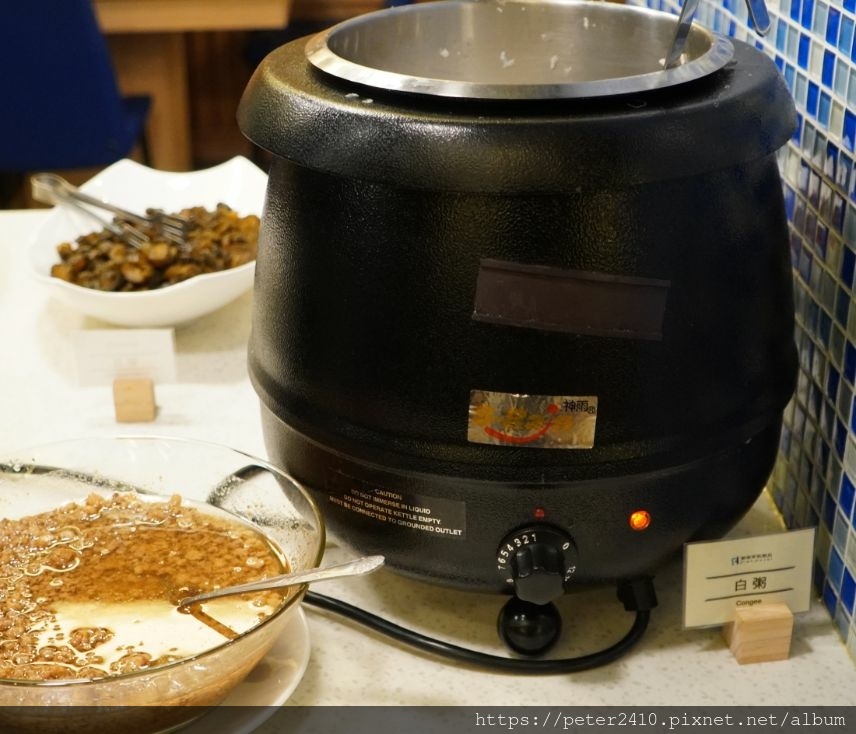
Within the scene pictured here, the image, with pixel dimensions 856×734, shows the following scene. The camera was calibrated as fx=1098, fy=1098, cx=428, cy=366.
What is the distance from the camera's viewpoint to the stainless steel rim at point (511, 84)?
611mm

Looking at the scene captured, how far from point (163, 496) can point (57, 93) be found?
214 centimetres

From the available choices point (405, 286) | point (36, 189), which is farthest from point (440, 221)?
point (36, 189)

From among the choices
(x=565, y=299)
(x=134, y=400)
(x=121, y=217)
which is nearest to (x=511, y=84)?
(x=565, y=299)

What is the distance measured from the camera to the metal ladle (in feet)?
2.28

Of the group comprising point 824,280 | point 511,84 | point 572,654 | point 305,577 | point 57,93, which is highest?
point 511,84

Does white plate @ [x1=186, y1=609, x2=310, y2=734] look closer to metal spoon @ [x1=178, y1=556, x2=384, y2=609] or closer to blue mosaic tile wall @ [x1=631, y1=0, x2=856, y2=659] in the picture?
metal spoon @ [x1=178, y1=556, x2=384, y2=609]

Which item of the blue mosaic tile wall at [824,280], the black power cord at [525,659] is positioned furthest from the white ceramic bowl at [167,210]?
the blue mosaic tile wall at [824,280]

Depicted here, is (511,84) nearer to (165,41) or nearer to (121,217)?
(121,217)

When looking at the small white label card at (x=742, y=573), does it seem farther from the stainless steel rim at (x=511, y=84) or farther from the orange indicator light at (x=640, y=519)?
Result: the stainless steel rim at (x=511, y=84)

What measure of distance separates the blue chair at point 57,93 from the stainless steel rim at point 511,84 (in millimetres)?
1994

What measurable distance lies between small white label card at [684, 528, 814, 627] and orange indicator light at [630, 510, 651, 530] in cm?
4

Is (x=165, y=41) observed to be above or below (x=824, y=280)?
below

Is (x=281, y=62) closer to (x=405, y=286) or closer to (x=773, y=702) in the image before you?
(x=405, y=286)

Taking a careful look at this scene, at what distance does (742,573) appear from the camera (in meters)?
0.73
